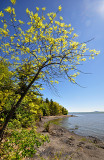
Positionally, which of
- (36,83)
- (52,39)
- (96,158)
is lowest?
(96,158)

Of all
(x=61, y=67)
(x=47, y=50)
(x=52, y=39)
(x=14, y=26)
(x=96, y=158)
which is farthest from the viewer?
(x=96, y=158)

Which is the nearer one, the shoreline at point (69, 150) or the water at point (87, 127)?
the shoreline at point (69, 150)

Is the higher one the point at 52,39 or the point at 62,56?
the point at 52,39

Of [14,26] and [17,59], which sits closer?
[14,26]

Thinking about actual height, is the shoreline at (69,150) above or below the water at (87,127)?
above

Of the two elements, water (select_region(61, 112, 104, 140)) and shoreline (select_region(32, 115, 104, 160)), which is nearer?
shoreline (select_region(32, 115, 104, 160))

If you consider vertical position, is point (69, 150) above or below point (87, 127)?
above

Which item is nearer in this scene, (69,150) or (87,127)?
(69,150)

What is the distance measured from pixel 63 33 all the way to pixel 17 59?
2.40 meters

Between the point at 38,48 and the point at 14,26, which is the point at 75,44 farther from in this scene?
the point at 14,26

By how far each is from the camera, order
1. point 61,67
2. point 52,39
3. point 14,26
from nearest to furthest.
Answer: point 14,26
point 52,39
point 61,67

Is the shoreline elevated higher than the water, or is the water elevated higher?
the shoreline

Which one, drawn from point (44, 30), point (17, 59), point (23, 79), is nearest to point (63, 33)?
point (44, 30)

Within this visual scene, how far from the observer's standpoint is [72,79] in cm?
317
